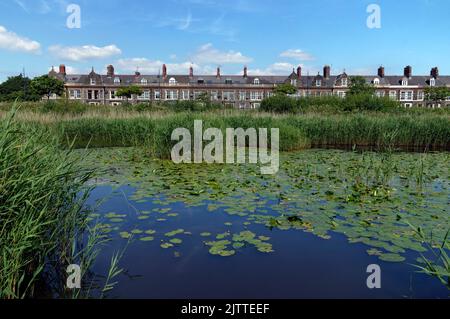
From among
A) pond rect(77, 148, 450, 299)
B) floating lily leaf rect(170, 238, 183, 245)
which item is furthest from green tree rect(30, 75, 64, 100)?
floating lily leaf rect(170, 238, 183, 245)

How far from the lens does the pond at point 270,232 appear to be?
11.3 ft

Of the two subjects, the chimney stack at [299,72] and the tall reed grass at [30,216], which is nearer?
the tall reed grass at [30,216]

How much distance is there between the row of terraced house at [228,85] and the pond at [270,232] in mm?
56682

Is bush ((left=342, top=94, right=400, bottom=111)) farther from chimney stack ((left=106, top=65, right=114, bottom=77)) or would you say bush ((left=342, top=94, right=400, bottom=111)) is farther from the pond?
chimney stack ((left=106, top=65, right=114, bottom=77))

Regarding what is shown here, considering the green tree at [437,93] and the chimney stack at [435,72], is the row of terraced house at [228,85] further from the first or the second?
the green tree at [437,93]

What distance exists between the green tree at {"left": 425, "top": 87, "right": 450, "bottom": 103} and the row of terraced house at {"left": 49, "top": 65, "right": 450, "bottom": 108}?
15.2 ft

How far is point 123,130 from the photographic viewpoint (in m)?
14.8

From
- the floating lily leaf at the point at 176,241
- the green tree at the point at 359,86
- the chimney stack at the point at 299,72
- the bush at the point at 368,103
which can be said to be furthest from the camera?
the chimney stack at the point at 299,72

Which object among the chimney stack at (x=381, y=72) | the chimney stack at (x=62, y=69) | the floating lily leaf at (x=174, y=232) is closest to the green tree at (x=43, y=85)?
the chimney stack at (x=62, y=69)

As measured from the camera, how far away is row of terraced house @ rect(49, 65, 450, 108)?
62.9 meters
